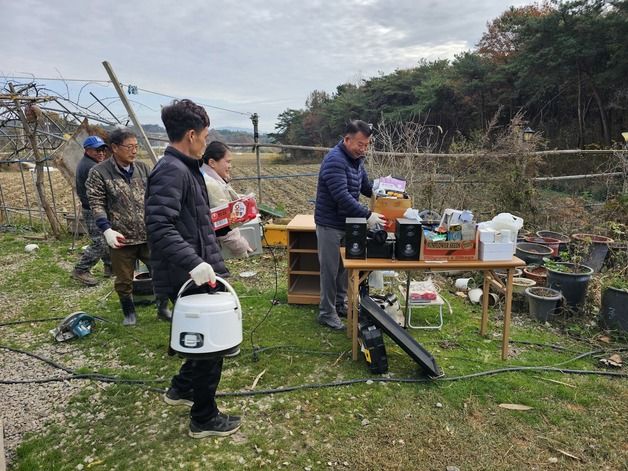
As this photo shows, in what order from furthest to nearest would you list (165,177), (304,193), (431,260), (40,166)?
1. (304,193)
2. (40,166)
3. (431,260)
4. (165,177)

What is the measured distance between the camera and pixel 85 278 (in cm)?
504

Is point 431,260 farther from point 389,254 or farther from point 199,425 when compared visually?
point 199,425

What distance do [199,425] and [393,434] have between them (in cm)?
108

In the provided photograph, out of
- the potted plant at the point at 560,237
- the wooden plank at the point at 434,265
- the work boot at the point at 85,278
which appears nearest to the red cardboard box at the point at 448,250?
the wooden plank at the point at 434,265

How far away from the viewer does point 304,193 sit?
13977mm

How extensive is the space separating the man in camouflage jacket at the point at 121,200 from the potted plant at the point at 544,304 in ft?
11.9

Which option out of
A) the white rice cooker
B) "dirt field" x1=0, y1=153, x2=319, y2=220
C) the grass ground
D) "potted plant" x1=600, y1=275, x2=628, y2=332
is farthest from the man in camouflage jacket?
"dirt field" x1=0, y1=153, x2=319, y2=220

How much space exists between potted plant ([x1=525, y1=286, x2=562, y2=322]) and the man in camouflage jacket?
3.61 m

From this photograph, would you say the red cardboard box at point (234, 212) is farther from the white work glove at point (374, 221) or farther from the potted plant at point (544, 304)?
the potted plant at point (544, 304)

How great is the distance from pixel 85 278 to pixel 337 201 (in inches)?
134

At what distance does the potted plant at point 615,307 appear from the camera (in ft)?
12.0

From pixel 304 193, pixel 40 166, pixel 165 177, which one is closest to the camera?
pixel 165 177

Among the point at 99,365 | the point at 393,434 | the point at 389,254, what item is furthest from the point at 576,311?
the point at 99,365

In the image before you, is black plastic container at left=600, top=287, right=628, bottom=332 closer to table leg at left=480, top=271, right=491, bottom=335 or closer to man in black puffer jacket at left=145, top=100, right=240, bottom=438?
table leg at left=480, top=271, right=491, bottom=335
